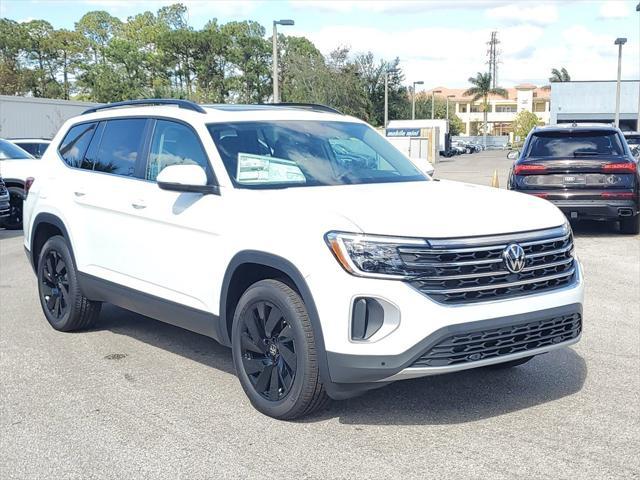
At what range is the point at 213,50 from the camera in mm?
82062

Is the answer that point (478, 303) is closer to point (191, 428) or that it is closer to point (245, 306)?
point (245, 306)

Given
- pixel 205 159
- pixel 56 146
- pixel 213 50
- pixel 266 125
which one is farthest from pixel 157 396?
pixel 213 50

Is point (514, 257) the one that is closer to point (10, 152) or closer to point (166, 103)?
point (166, 103)

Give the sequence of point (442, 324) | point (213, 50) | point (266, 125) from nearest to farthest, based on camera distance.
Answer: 1. point (442, 324)
2. point (266, 125)
3. point (213, 50)

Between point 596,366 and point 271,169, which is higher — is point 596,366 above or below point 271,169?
below

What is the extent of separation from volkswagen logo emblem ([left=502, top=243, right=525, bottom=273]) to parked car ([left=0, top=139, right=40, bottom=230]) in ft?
40.4

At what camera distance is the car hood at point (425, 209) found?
159 inches

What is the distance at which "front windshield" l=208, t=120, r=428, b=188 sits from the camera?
504 cm

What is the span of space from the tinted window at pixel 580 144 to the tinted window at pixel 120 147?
7.22 meters

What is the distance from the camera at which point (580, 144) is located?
11.6 meters

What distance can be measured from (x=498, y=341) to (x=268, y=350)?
51.1 inches

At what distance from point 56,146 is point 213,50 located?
77.9 metres

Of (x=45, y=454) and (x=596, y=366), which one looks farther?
(x=596, y=366)

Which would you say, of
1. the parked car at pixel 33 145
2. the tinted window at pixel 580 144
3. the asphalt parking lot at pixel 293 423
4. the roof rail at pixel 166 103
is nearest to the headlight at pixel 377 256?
the asphalt parking lot at pixel 293 423
